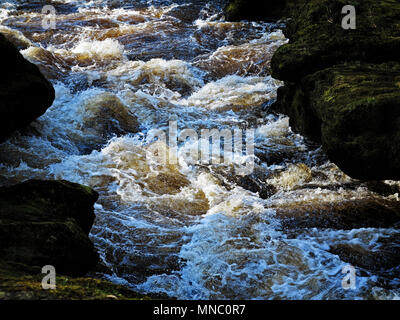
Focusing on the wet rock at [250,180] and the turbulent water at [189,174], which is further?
the wet rock at [250,180]

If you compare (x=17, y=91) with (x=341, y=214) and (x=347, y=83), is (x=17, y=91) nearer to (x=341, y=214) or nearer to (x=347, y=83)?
(x=347, y=83)

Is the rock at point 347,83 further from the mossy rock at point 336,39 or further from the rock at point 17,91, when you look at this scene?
the rock at point 17,91

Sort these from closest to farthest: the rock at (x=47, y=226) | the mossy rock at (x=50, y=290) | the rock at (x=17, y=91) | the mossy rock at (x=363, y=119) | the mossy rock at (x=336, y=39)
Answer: the mossy rock at (x=50, y=290)
the rock at (x=47, y=226)
the mossy rock at (x=363, y=119)
the rock at (x=17, y=91)
the mossy rock at (x=336, y=39)

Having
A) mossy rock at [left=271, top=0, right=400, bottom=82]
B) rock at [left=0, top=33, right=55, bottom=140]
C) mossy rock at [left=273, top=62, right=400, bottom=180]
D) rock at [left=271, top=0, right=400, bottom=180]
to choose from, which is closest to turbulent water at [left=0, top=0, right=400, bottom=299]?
rock at [left=271, top=0, right=400, bottom=180]

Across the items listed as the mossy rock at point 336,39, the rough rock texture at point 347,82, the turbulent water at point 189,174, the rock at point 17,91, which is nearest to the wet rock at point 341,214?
the turbulent water at point 189,174

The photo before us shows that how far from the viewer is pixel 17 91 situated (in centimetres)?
597

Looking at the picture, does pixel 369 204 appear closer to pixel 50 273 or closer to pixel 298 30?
pixel 298 30

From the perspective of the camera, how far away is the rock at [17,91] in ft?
19.1

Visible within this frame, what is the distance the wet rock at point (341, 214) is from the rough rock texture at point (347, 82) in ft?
2.18

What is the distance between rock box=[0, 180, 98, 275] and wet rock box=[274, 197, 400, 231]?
8.51ft

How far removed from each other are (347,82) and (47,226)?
3.88 meters

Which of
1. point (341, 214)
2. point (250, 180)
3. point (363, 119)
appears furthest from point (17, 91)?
point (341, 214)

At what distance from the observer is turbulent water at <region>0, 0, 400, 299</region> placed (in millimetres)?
4770

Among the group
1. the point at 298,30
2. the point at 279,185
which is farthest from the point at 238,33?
the point at 279,185
